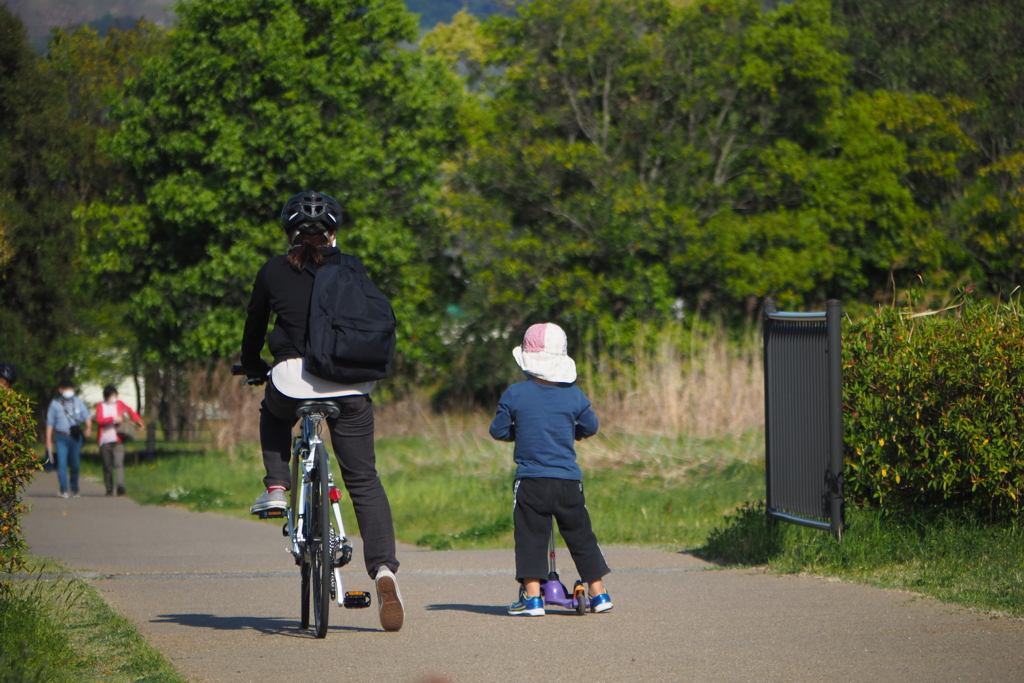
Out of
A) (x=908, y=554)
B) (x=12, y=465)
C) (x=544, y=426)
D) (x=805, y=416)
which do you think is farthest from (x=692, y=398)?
(x=12, y=465)

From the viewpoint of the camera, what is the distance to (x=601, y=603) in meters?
6.43

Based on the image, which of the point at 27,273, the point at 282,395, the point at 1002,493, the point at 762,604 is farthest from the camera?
the point at 27,273

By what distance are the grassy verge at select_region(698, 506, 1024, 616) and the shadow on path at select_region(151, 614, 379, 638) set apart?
314 centimetres

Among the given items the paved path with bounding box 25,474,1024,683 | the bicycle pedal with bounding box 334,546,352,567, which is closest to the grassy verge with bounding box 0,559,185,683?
the paved path with bounding box 25,474,1024,683

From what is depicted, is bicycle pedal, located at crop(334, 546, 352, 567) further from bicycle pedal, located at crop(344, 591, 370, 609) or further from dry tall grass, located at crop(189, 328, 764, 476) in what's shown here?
dry tall grass, located at crop(189, 328, 764, 476)

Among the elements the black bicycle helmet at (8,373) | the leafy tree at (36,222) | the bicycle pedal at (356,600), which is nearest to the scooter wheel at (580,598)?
the bicycle pedal at (356,600)

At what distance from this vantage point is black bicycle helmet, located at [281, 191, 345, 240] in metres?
5.74

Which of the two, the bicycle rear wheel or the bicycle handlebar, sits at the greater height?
the bicycle handlebar

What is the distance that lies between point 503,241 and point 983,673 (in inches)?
980

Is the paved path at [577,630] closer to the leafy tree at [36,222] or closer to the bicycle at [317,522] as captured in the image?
the bicycle at [317,522]

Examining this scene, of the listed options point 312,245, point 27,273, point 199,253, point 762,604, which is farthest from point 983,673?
point 27,273

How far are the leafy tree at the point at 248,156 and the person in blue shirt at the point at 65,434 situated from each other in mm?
7281

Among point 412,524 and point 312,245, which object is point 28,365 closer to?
point 412,524

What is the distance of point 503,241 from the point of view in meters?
29.3
